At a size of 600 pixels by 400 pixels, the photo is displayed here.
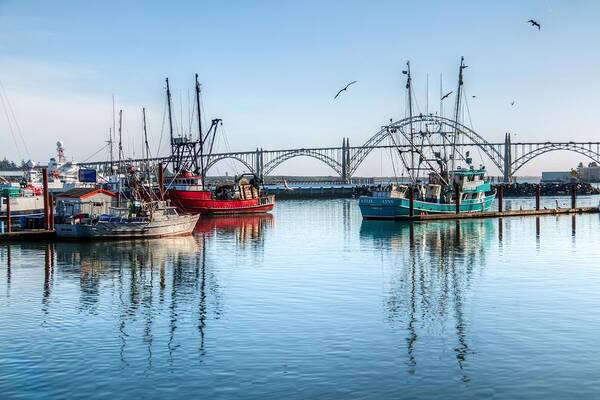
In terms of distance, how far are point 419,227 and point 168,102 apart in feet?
154

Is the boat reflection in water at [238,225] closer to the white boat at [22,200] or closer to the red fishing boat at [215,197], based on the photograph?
the red fishing boat at [215,197]

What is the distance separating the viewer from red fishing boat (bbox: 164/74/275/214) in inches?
3552

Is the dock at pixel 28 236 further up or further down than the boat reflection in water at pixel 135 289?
further up

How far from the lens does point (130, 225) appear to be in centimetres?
5716

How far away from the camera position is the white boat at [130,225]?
5600 centimetres

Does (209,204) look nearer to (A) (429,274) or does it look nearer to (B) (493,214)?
(B) (493,214)

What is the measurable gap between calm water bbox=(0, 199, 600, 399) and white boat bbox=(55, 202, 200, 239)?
459cm

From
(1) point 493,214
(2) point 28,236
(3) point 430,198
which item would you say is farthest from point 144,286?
(1) point 493,214

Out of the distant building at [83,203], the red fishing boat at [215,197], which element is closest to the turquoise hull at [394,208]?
the red fishing boat at [215,197]

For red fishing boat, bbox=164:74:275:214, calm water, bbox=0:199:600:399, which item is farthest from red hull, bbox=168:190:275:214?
calm water, bbox=0:199:600:399

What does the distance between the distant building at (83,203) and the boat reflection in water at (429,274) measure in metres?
22.2

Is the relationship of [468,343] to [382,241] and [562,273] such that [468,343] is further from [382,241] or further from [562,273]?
[382,241]

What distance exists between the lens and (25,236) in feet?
185

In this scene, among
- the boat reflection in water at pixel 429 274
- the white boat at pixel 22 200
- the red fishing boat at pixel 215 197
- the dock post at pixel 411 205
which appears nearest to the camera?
the boat reflection in water at pixel 429 274
